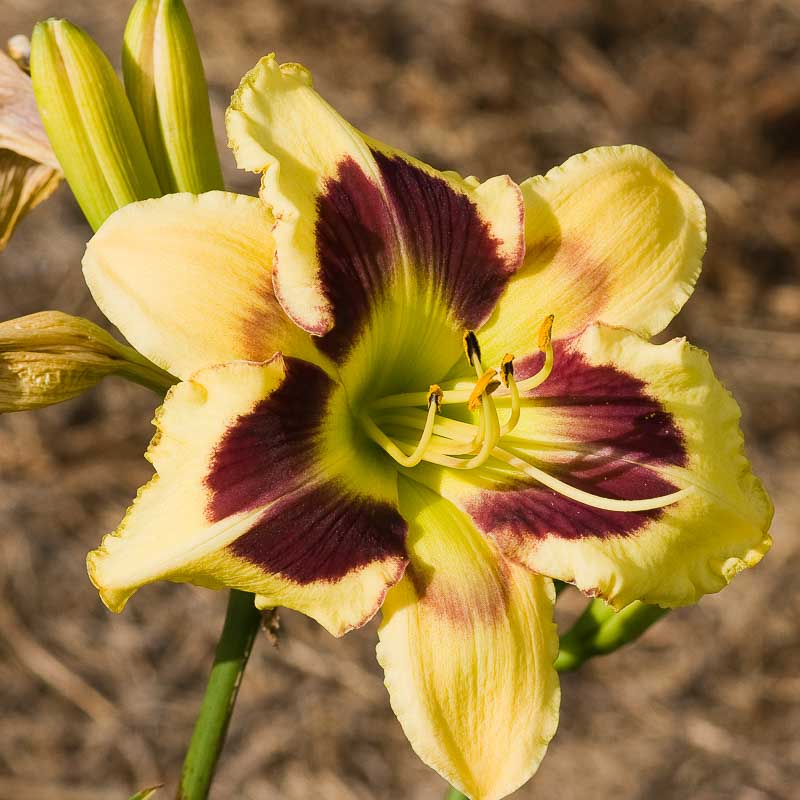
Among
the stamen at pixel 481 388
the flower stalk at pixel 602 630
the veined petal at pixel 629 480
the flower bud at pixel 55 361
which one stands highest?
the flower bud at pixel 55 361

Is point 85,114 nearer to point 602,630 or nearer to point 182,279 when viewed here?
point 182,279

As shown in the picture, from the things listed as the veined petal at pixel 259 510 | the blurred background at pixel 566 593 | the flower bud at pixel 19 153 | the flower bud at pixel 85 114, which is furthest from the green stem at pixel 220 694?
the blurred background at pixel 566 593

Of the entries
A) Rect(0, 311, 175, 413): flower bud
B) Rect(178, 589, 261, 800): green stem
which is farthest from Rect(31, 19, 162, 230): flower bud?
Rect(178, 589, 261, 800): green stem

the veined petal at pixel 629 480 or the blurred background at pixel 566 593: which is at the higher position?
the veined petal at pixel 629 480

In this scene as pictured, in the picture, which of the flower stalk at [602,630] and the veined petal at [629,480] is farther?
the flower stalk at [602,630]

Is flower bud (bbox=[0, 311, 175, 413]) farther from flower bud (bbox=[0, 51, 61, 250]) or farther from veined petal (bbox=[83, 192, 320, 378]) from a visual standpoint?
flower bud (bbox=[0, 51, 61, 250])

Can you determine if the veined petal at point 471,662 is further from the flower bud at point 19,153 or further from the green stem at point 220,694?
the flower bud at point 19,153

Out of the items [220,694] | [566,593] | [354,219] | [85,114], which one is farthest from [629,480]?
[566,593]
